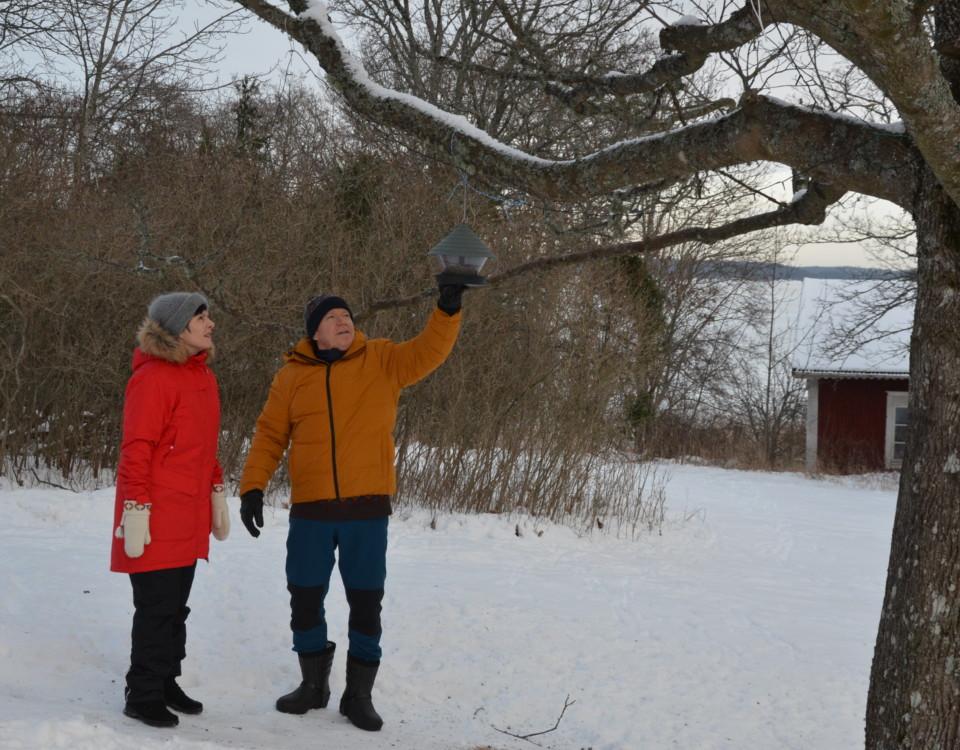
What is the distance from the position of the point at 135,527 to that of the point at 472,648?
271 cm

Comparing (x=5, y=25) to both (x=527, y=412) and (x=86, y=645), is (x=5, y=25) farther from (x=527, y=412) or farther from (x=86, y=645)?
(x=86, y=645)

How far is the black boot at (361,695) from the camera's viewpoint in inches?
176

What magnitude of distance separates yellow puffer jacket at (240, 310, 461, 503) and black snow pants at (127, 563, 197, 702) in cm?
59

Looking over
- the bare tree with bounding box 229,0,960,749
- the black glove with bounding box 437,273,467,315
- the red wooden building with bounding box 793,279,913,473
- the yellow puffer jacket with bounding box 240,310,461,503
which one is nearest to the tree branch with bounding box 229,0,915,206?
the bare tree with bounding box 229,0,960,749

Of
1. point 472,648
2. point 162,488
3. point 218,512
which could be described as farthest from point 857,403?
point 162,488

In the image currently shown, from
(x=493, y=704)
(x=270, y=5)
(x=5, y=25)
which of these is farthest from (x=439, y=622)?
(x=5, y=25)

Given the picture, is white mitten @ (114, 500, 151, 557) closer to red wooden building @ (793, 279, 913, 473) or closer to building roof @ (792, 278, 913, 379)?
building roof @ (792, 278, 913, 379)

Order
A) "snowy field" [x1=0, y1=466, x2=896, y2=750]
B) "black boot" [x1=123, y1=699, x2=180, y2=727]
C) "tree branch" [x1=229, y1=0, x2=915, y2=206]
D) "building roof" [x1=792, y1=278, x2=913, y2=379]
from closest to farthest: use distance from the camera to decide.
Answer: "tree branch" [x1=229, y1=0, x2=915, y2=206]
"black boot" [x1=123, y1=699, x2=180, y2=727]
"snowy field" [x1=0, y1=466, x2=896, y2=750]
"building roof" [x1=792, y1=278, x2=913, y2=379]

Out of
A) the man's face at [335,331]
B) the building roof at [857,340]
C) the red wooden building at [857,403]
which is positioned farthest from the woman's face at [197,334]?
the red wooden building at [857,403]

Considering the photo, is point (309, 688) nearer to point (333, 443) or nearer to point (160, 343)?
Result: point (333, 443)

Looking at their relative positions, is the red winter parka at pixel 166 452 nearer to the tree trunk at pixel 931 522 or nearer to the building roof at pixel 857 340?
the tree trunk at pixel 931 522

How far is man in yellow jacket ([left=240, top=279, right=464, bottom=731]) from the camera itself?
14.4 feet

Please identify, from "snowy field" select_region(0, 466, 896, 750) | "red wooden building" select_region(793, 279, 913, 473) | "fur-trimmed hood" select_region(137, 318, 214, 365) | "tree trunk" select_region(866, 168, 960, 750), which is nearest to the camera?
"tree trunk" select_region(866, 168, 960, 750)

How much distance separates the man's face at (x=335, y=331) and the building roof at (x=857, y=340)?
63.9ft
